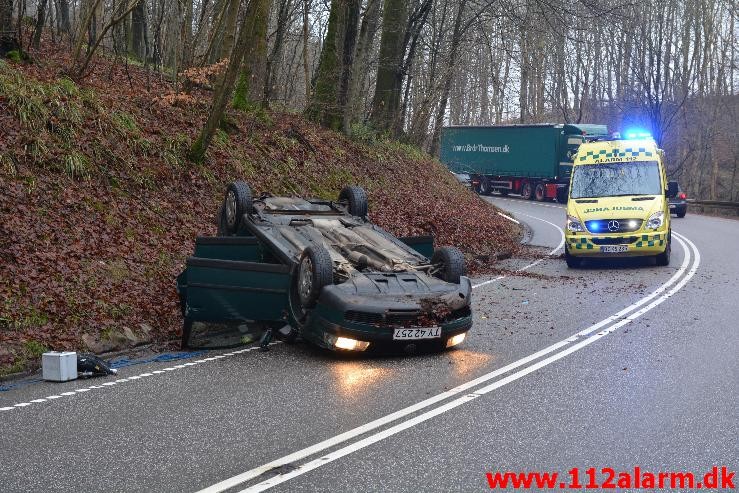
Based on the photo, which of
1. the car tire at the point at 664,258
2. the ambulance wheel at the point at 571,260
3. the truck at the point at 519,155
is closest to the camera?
the ambulance wheel at the point at 571,260

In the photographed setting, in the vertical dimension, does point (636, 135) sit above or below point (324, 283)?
above

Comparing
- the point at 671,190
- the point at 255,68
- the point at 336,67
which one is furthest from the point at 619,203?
the point at 255,68

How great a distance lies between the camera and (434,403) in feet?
25.1

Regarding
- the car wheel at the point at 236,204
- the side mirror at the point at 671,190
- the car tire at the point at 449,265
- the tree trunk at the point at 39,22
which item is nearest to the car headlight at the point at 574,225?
the side mirror at the point at 671,190

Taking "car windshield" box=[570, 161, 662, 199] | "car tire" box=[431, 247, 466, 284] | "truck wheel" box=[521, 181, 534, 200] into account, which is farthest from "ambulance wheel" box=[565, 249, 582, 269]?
"truck wheel" box=[521, 181, 534, 200]

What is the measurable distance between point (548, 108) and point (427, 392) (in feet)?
206

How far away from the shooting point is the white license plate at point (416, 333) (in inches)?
368

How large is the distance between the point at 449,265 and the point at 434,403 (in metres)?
2.98

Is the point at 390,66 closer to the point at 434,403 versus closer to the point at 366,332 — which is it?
the point at 366,332

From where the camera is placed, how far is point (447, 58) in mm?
32000

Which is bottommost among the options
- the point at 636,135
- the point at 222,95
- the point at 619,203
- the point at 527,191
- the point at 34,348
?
the point at 34,348

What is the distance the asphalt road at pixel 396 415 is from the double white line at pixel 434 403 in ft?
0.07

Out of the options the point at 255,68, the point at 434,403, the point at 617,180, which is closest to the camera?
the point at 434,403

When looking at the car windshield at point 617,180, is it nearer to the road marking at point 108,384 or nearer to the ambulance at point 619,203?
the ambulance at point 619,203
